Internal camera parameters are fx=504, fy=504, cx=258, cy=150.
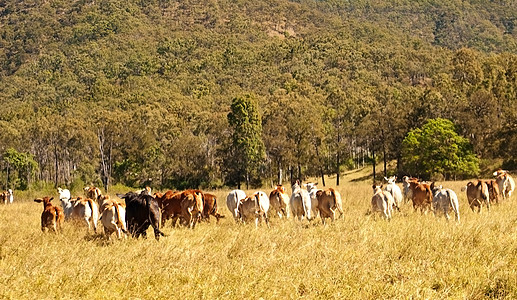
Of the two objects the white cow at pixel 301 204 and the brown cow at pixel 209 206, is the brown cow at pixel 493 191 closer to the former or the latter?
the white cow at pixel 301 204

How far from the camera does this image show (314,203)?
14305 mm

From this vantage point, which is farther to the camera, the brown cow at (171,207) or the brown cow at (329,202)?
the brown cow at (171,207)

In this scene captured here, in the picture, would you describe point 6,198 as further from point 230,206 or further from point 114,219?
point 114,219

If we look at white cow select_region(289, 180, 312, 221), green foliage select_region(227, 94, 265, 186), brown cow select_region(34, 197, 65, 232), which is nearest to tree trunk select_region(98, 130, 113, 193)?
green foliage select_region(227, 94, 265, 186)

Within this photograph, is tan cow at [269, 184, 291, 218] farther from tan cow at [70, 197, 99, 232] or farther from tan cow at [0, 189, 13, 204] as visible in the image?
tan cow at [0, 189, 13, 204]

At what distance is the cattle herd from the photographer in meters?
11.4

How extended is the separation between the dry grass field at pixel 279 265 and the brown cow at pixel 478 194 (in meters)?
4.20

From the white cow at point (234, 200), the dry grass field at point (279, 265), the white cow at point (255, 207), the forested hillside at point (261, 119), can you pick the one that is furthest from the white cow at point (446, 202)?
the forested hillside at point (261, 119)

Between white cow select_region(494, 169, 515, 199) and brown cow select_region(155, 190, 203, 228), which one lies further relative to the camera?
white cow select_region(494, 169, 515, 199)

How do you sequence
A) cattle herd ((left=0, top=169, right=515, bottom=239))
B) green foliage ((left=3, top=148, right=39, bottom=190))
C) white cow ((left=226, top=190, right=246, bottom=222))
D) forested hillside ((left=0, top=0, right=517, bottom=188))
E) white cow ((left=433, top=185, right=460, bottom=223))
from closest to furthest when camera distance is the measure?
cattle herd ((left=0, top=169, right=515, bottom=239))
white cow ((left=433, top=185, right=460, bottom=223))
white cow ((left=226, top=190, right=246, bottom=222))
forested hillside ((left=0, top=0, right=517, bottom=188))
green foliage ((left=3, top=148, right=39, bottom=190))

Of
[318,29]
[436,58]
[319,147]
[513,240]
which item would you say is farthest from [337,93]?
[318,29]

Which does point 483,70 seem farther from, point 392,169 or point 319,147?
point 319,147

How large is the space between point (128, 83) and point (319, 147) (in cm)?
8081

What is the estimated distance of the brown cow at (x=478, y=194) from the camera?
577 inches
